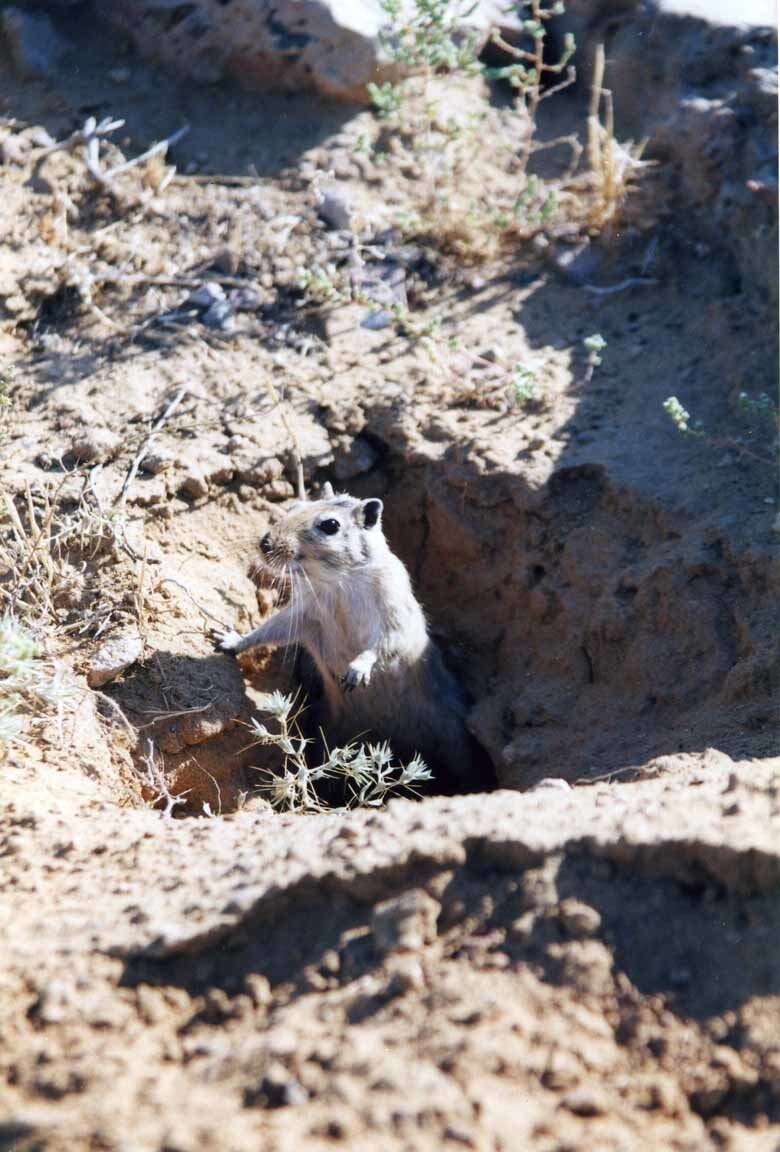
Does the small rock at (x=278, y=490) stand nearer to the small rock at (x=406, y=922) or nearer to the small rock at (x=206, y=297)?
the small rock at (x=206, y=297)

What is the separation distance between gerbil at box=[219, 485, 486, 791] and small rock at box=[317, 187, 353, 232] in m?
1.75

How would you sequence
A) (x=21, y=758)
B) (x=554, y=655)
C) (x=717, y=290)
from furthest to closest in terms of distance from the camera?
(x=717, y=290)
(x=554, y=655)
(x=21, y=758)

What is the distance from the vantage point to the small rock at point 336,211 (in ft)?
22.8

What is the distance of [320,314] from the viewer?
Result: 6.75 metres

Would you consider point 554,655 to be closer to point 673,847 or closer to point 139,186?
point 673,847

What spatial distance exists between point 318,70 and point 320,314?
166cm

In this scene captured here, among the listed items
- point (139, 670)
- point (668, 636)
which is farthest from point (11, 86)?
point (668, 636)

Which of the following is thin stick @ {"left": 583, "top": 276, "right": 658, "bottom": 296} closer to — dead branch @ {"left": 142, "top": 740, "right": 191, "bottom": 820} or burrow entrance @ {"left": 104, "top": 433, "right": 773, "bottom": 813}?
burrow entrance @ {"left": 104, "top": 433, "right": 773, "bottom": 813}

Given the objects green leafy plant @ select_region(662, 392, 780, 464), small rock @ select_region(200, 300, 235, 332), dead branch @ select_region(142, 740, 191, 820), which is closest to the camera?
dead branch @ select_region(142, 740, 191, 820)

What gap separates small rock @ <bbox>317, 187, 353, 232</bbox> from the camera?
22.8ft

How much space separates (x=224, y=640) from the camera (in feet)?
18.8

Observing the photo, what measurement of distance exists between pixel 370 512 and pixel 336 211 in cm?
205

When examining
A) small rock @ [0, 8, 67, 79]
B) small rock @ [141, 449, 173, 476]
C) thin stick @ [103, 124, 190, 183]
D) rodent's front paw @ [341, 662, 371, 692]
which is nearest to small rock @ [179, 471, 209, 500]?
small rock @ [141, 449, 173, 476]

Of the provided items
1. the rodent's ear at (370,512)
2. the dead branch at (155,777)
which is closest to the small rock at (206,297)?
the rodent's ear at (370,512)
